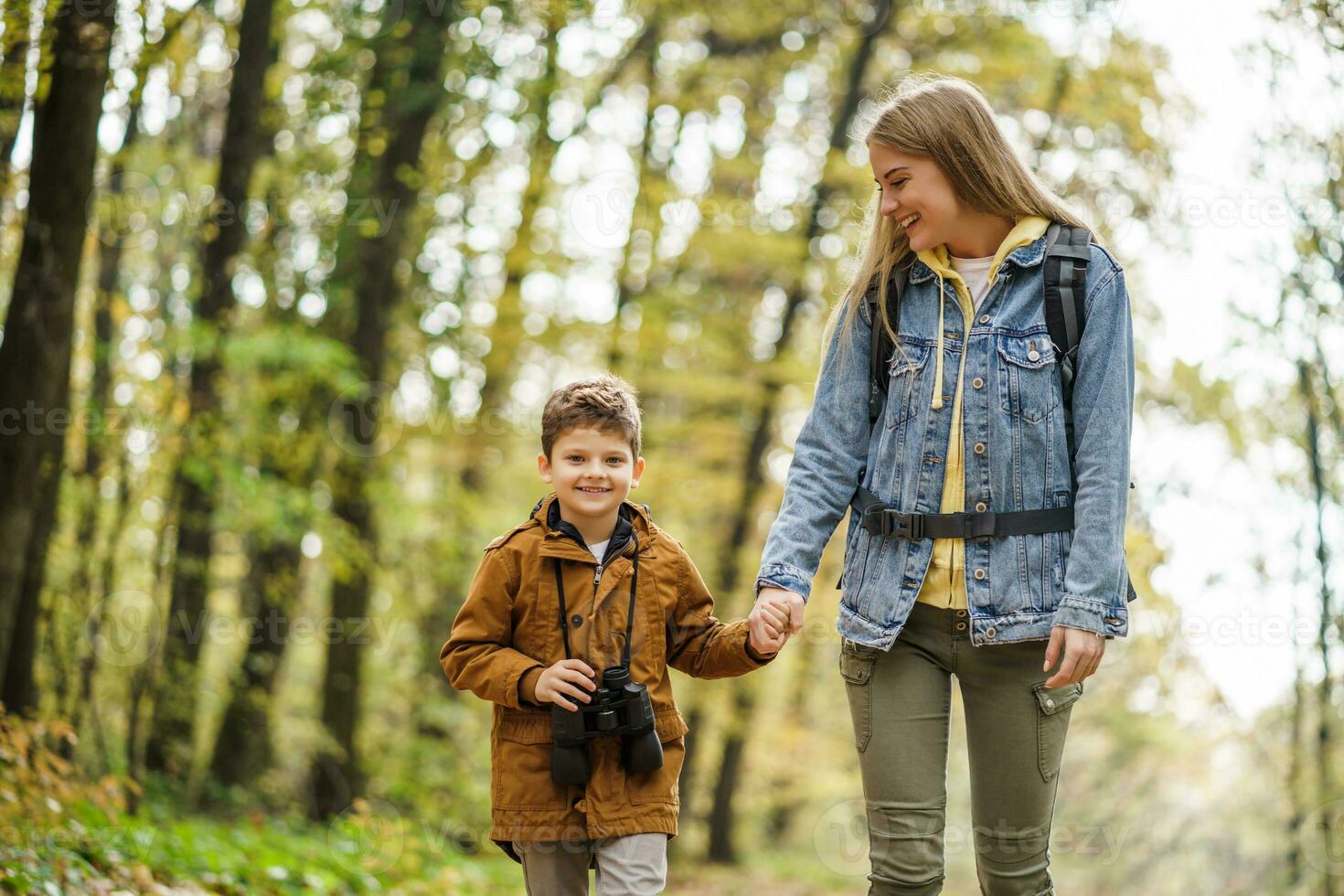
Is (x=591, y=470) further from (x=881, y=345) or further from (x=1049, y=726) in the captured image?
(x=1049, y=726)

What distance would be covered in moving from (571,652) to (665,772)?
0.38 meters

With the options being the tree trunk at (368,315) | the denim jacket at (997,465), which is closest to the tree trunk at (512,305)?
the tree trunk at (368,315)

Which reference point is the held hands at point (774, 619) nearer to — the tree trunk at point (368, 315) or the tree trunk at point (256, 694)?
the tree trunk at point (368, 315)

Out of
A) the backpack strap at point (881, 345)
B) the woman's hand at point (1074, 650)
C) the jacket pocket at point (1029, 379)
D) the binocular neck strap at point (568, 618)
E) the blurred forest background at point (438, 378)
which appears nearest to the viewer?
the woman's hand at point (1074, 650)

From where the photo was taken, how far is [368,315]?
35.1 ft

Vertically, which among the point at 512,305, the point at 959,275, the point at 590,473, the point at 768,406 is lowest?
the point at 590,473

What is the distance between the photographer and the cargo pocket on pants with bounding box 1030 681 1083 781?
10.1ft

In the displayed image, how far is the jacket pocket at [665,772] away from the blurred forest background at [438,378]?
2683mm

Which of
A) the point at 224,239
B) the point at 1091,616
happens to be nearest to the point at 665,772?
the point at 1091,616

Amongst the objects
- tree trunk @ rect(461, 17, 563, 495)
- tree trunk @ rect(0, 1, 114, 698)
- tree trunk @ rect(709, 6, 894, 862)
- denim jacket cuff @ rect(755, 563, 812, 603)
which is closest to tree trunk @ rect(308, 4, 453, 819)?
tree trunk @ rect(461, 17, 563, 495)

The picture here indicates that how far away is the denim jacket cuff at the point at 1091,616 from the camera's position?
2908 millimetres

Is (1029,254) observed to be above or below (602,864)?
above

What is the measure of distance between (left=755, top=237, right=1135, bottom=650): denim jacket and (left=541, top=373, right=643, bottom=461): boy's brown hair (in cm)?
44

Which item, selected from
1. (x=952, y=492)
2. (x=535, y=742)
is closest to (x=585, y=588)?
(x=535, y=742)
